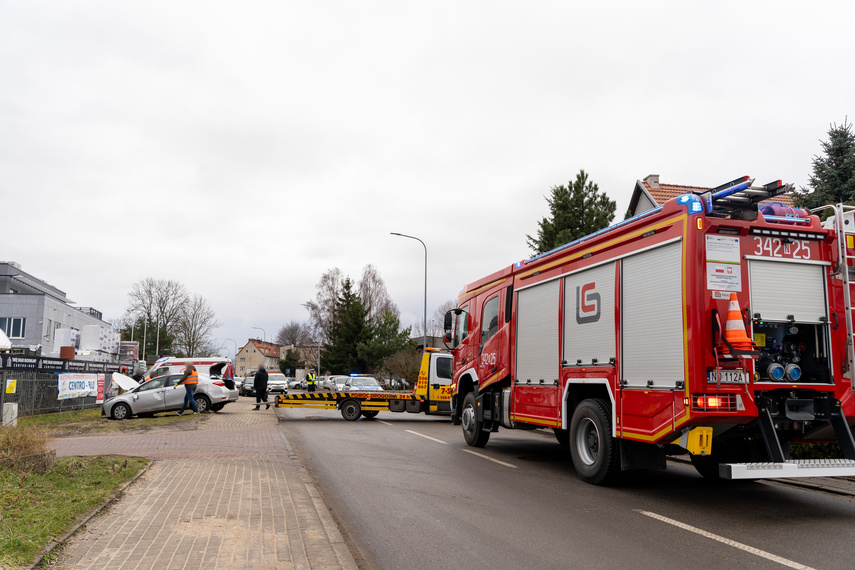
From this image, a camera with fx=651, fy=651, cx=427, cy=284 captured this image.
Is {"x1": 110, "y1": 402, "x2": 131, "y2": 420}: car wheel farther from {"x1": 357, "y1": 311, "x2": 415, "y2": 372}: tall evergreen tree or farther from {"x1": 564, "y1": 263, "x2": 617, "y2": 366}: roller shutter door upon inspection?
{"x1": 357, "y1": 311, "x2": 415, "y2": 372}: tall evergreen tree

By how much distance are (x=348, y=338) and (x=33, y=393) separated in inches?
1700

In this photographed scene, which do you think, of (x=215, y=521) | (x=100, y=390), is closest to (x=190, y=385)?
(x=100, y=390)

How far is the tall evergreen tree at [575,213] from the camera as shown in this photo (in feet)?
85.1

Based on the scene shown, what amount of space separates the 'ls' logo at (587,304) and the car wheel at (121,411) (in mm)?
16642

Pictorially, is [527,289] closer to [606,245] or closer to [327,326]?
[606,245]

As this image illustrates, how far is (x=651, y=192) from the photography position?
1096 inches

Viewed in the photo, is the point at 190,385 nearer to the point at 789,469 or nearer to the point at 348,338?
the point at 789,469

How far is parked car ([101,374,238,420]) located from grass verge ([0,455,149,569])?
39.3 ft

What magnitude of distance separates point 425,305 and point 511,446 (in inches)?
744

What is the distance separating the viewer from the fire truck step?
658cm

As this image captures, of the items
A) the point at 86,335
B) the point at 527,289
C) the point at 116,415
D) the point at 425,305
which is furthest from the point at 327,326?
the point at 527,289

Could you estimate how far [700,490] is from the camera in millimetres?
8414

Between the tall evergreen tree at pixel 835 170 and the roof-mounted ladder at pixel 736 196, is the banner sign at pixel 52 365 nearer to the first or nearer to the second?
the roof-mounted ladder at pixel 736 196

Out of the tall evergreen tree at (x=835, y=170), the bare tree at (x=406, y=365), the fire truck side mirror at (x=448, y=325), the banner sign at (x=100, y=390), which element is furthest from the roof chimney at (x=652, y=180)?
the banner sign at (x=100, y=390)
